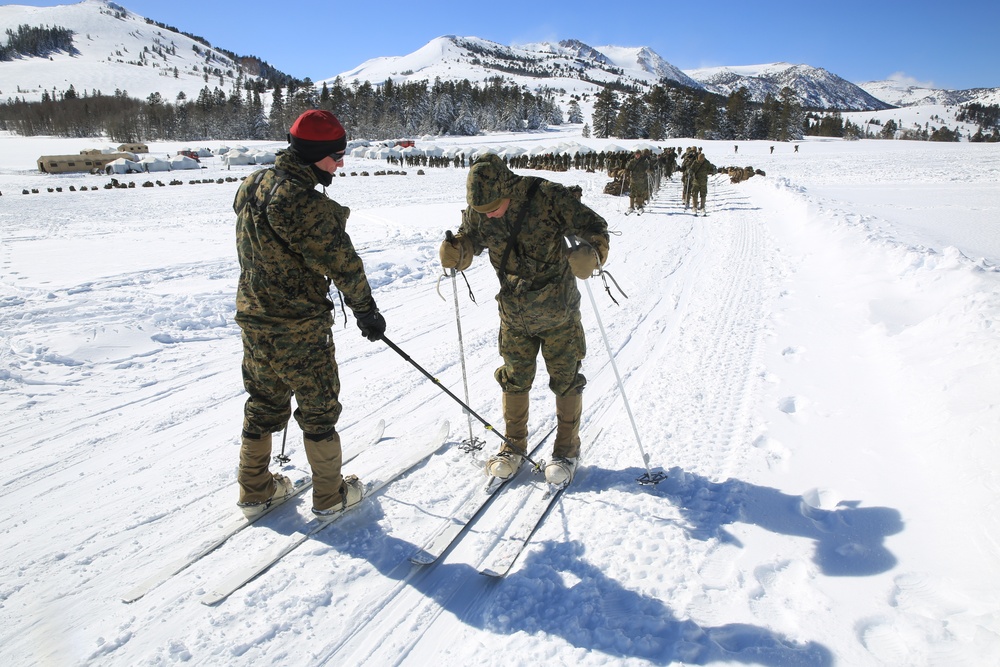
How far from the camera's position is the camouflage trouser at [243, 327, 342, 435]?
2.60 m

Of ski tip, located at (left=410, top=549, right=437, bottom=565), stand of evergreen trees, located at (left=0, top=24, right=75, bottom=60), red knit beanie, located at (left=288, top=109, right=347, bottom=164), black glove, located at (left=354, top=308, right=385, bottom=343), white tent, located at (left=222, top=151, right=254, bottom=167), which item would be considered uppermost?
stand of evergreen trees, located at (left=0, top=24, right=75, bottom=60)

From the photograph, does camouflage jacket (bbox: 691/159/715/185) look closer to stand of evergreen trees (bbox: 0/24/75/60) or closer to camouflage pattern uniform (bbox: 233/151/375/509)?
camouflage pattern uniform (bbox: 233/151/375/509)

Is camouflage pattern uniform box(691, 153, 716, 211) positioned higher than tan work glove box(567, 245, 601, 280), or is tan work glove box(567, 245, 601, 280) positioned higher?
camouflage pattern uniform box(691, 153, 716, 211)

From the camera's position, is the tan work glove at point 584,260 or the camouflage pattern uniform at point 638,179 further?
the camouflage pattern uniform at point 638,179

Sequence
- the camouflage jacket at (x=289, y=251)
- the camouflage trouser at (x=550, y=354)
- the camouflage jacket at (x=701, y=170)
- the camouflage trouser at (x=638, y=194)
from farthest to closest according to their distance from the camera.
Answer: the camouflage trouser at (x=638, y=194) → the camouflage jacket at (x=701, y=170) → the camouflage trouser at (x=550, y=354) → the camouflage jacket at (x=289, y=251)

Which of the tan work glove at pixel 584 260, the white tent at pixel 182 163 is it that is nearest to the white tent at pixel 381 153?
the white tent at pixel 182 163

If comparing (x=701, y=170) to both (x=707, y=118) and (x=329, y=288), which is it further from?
(x=707, y=118)

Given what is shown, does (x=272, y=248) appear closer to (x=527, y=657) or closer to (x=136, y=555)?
(x=136, y=555)

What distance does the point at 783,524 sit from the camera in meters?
2.76

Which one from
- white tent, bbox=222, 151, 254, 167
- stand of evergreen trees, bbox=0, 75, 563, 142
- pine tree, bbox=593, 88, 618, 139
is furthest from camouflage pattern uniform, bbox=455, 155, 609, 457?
stand of evergreen trees, bbox=0, 75, 563, 142

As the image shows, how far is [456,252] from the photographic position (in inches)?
119

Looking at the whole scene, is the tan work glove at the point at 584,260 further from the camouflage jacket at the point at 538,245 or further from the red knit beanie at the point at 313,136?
the red knit beanie at the point at 313,136

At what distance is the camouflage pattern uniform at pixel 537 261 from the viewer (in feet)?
9.50

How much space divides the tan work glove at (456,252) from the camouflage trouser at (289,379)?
0.78 m
